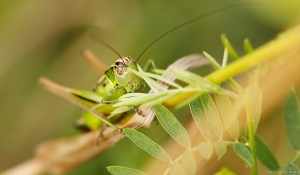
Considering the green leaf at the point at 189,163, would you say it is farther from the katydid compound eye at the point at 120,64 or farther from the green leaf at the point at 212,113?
the katydid compound eye at the point at 120,64

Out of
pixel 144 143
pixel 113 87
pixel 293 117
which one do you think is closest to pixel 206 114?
pixel 144 143

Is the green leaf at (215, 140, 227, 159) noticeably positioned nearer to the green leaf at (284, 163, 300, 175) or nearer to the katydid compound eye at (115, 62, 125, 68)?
the green leaf at (284, 163, 300, 175)

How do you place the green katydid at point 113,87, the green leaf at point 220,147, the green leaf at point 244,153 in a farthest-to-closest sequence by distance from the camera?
the green katydid at point 113,87 → the green leaf at point 220,147 → the green leaf at point 244,153

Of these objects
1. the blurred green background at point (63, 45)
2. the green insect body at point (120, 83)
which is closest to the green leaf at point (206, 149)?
the green insect body at point (120, 83)

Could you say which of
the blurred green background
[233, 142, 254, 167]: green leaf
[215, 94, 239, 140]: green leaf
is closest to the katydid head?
[215, 94, 239, 140]: green leaf

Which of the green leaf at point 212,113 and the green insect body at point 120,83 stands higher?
the green insect body at point 120,83
